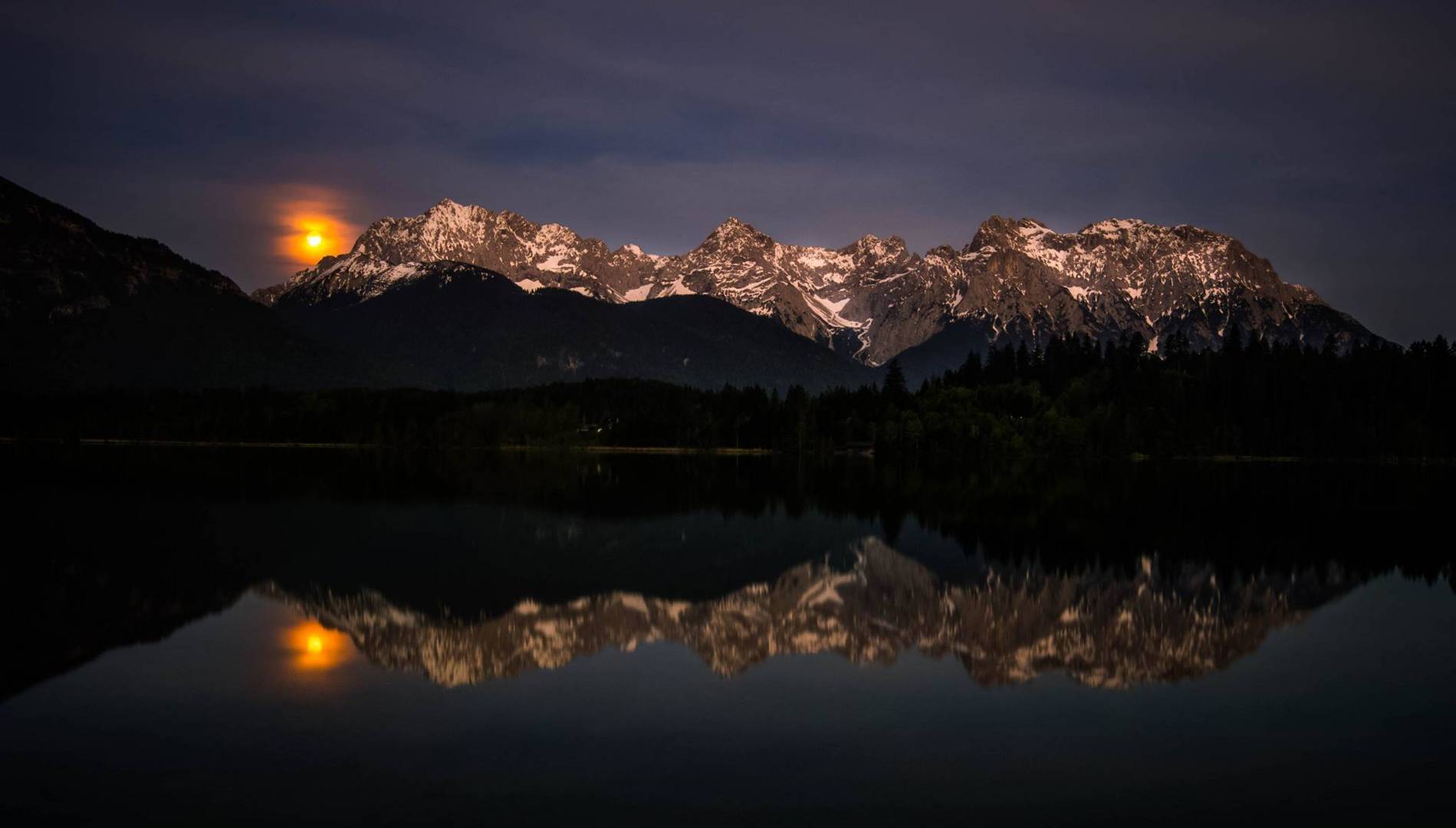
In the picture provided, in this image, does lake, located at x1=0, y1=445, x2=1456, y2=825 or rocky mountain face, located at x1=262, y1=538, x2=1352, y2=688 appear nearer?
lake, located at x1=0, y1=445, x2=1456, y2=825

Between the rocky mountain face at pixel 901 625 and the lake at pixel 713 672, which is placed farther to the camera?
the rocky mountain face at pixel 901 625

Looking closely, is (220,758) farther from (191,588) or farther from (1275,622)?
(1275,622)

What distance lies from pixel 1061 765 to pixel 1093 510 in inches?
2456

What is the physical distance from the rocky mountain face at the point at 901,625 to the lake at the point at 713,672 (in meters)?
0.20

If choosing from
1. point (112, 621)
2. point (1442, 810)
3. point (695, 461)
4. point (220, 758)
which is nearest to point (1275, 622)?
point (1442, 810)

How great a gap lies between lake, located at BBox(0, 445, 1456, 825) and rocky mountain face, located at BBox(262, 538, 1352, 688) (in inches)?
7.9

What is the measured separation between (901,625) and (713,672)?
32.3ft

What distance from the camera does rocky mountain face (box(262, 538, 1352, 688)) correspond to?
3189cm

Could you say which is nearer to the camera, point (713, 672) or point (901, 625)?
point (713, 672)

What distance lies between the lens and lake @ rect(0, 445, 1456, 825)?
2056 cm

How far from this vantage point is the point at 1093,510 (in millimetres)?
81438

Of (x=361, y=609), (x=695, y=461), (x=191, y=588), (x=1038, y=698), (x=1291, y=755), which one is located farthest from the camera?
(x=695, y=461)

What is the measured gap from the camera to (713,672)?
3062 centimetres

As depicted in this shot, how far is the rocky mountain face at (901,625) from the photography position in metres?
31.9
